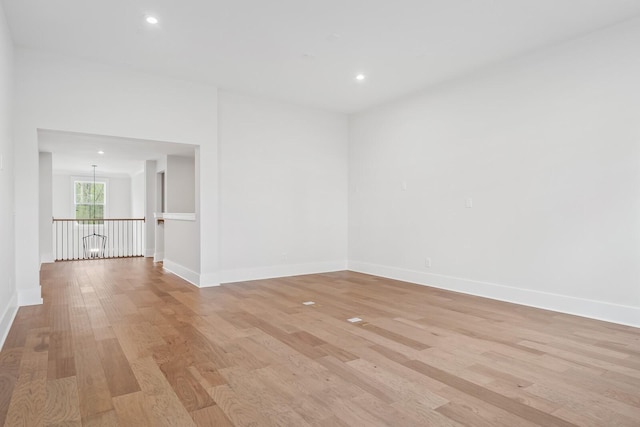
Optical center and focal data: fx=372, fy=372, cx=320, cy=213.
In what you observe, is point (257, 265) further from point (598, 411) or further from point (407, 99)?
point (598, 411)

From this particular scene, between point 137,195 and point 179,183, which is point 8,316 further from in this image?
point 137,195

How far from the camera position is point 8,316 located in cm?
329

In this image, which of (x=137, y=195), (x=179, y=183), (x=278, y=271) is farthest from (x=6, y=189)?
(x=137, y=195)

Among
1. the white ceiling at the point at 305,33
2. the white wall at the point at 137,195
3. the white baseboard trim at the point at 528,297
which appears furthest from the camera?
Answer: the white wall at the point at 137,195

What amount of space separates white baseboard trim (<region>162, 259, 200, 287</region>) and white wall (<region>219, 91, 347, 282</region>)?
1.23 ft

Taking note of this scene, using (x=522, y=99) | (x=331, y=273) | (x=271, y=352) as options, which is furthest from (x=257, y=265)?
(x=522, y=99)

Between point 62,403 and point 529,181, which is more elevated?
point 529,181

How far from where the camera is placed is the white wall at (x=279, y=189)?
5.54 meters

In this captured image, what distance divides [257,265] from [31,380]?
3.62 meters

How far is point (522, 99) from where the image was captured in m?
4.22

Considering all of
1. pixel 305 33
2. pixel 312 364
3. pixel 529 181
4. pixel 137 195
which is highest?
pixel 305 33

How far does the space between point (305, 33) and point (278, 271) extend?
3.56m

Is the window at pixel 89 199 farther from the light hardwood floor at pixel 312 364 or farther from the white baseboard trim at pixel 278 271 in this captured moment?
the light hardwood floor at pixel 312 364

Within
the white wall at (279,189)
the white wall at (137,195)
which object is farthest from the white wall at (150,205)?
the white wall at (137,195)
